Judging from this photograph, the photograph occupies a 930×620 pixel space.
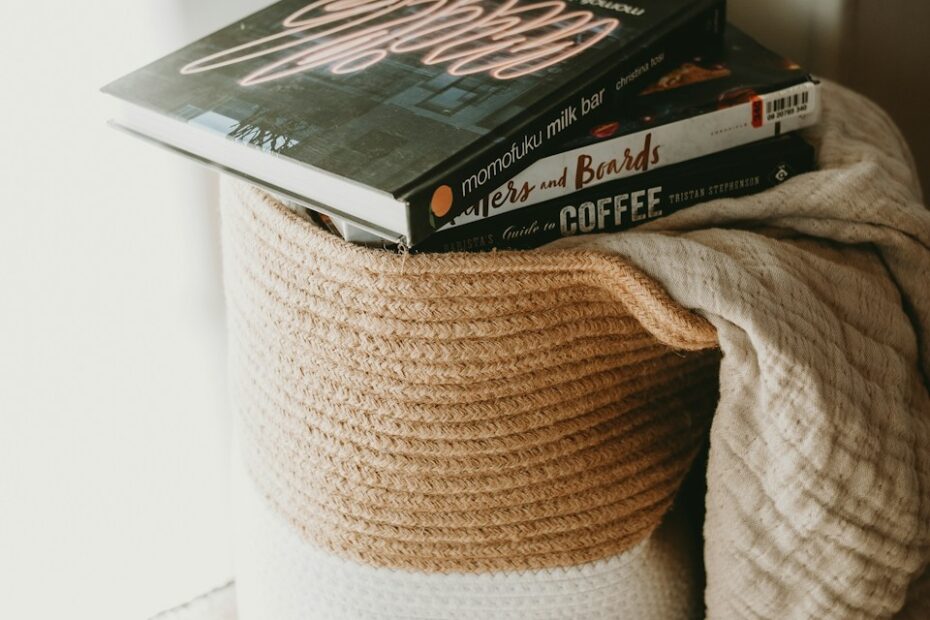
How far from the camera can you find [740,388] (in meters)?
0.59

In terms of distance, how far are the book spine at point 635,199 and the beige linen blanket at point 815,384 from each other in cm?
2

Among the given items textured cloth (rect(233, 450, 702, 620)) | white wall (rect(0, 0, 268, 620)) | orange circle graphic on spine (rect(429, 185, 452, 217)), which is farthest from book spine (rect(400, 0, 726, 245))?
white wall (rect(0, 0, 268, 620))

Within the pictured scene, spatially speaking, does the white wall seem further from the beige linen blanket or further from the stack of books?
the beige linen blanket

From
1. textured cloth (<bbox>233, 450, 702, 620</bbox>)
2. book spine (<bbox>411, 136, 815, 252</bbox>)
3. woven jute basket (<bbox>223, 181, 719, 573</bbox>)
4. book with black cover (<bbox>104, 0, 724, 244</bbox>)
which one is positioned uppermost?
book with black cover (<bbox>104, 0, 724, 244</bbox>)

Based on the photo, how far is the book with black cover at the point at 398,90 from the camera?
56 cm

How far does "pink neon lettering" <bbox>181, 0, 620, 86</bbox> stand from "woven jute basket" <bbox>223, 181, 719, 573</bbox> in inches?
3.8

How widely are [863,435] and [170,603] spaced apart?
0.73m

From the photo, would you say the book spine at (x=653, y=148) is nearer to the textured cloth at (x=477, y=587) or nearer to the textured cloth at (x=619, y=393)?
the textured cloth at (x=619, y=393)

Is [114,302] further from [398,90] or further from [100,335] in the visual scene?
[398,90]

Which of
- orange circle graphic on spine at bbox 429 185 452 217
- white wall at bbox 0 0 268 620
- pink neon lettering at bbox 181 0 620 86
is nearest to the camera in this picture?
orange circle graphic on spine at bbox 429 185 452 217

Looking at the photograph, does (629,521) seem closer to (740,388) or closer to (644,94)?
(740,388)

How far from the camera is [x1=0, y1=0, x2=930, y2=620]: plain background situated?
2.66ft

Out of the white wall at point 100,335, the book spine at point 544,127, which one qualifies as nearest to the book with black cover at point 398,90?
the book spine at point 544,127

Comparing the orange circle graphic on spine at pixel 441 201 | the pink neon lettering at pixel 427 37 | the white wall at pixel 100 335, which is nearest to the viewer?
the orange circle graphic on spine at pixel 441 201
